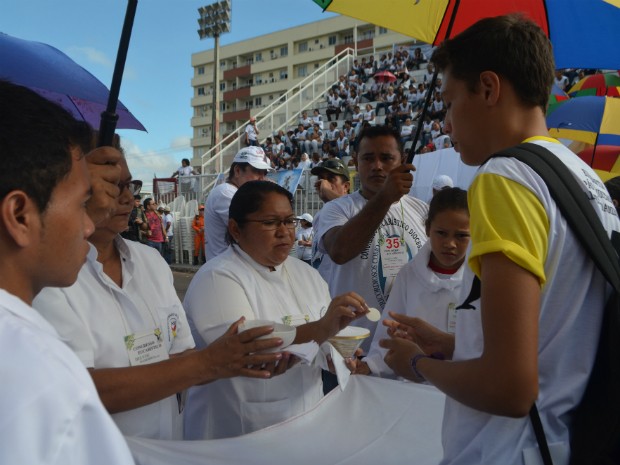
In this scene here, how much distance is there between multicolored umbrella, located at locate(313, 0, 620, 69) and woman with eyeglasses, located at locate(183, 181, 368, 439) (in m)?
1.47

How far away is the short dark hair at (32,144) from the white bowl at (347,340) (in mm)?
1565

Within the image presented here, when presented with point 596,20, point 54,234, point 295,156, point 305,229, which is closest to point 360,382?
point 54,234

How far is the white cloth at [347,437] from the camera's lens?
1.90m

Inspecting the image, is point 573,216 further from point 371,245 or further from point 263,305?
point 371,245

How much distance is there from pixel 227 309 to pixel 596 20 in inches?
96.5

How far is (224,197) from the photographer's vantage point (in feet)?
15.3

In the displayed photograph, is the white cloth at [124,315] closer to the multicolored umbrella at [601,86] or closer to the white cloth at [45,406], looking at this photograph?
the white cloth at [45,406]

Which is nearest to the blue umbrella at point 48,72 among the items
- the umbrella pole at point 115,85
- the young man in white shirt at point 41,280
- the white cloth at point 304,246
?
the umbrella pole at point 115,85

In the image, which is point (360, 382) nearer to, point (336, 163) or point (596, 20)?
point (596, 20)

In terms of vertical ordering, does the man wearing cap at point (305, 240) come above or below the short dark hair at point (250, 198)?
below

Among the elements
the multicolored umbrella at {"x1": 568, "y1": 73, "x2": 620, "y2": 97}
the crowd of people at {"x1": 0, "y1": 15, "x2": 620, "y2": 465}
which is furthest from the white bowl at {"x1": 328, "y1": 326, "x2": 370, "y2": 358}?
the multicolored umbrella at {"x1": 568, "y1": 73, "x2": 620, "y2": 97}

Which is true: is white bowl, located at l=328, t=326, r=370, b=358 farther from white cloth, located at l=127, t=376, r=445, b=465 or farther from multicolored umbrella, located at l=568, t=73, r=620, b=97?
multicolored umbrella, located at l=568, t=73, r=620, b=97

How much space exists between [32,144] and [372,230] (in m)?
2.34

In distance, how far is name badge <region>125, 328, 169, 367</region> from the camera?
72.2 inches
